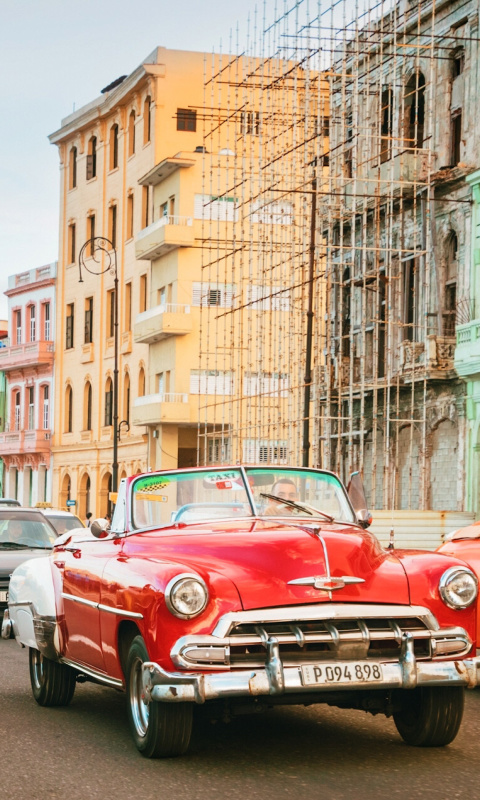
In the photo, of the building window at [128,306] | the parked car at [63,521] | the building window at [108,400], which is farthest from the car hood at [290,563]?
the building window at [108,400]

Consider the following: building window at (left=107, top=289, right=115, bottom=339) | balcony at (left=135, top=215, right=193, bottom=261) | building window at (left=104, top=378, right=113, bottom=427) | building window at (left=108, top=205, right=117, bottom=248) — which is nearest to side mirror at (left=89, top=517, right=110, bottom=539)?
balcony at (left=135, top=215, right=193, bottom=261)

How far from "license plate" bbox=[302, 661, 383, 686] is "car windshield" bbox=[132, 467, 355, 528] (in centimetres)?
173

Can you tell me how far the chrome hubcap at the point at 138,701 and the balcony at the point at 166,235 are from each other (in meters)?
45.6

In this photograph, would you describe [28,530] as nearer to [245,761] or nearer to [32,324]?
[245,761]

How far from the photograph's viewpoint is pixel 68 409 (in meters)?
68.1

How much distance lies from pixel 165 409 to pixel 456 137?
21568 millimetres

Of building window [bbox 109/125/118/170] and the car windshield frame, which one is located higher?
building window [bbox 109/125/118/170]

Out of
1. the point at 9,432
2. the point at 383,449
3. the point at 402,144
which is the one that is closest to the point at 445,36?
the point at 402,144

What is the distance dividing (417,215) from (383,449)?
553 cm

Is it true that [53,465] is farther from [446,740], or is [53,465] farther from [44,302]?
[446,740]

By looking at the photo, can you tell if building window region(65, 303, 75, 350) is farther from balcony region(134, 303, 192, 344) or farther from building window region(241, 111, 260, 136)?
building window region(241, 111, 260, 136)

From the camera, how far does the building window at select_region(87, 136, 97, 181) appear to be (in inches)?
2591

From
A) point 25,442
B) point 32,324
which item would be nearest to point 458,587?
point 25,442

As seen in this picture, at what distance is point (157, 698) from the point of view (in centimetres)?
718
